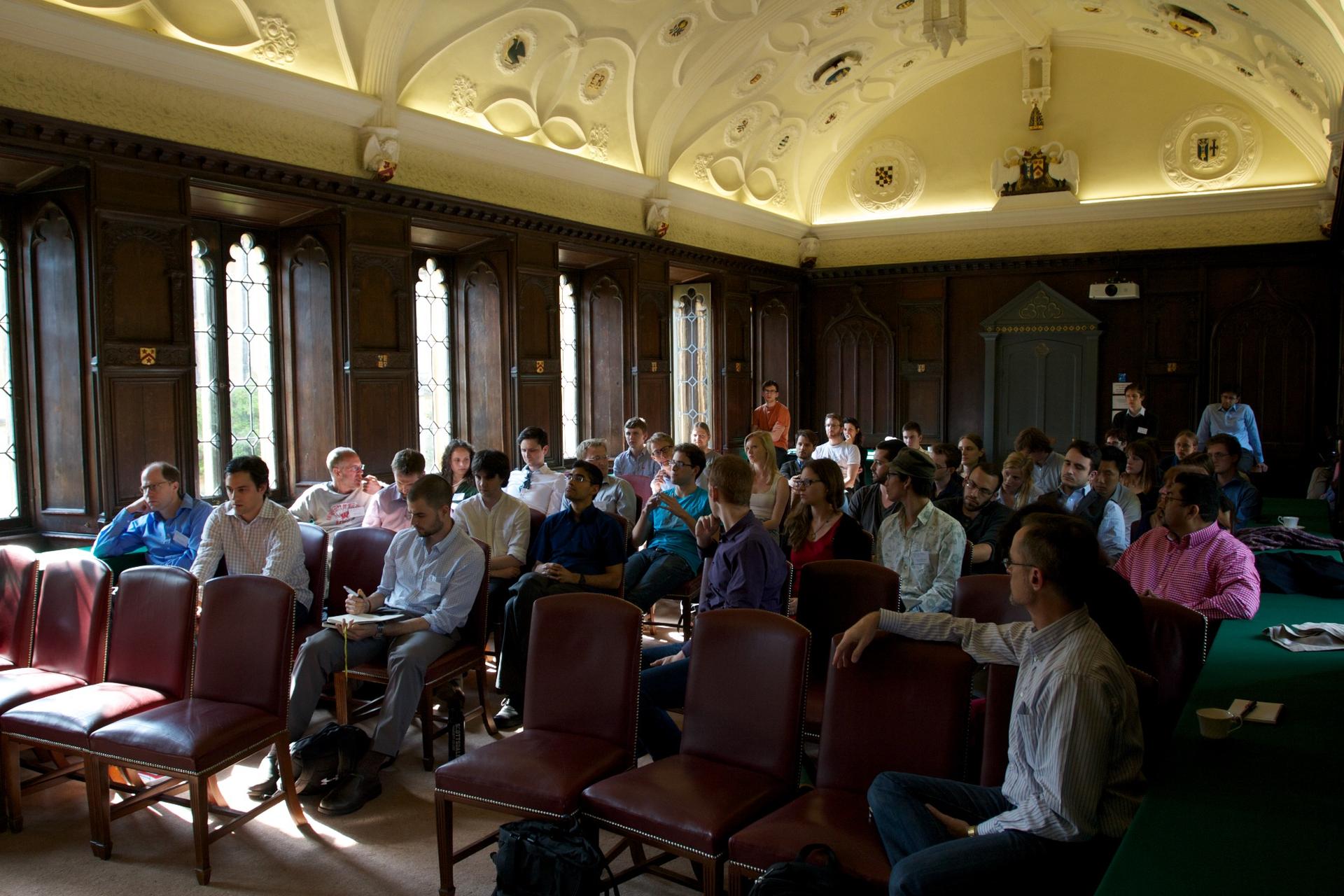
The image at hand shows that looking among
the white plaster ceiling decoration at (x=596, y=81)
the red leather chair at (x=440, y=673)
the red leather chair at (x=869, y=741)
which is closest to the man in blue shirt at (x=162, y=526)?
the red leather chair at (x=440, y=673)

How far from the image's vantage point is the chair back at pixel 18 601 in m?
4.35

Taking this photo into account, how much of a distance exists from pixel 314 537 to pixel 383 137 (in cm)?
374

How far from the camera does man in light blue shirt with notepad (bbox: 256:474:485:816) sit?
412 cm

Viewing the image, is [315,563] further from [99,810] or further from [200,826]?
[200,826]

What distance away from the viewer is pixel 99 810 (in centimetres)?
360

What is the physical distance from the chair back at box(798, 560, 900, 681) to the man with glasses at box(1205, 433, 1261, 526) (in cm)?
349

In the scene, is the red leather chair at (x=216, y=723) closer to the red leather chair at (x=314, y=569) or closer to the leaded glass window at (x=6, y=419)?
the red leather chair at (x=314, y=569)

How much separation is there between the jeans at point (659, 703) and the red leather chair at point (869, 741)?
58 centimetres

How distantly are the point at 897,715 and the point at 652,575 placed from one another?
3015 mm

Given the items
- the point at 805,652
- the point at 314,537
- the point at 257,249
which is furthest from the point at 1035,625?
the point at 257,249

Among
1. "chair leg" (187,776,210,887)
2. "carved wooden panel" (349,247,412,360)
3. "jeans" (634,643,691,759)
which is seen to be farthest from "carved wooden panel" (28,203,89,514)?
"jeans" (634,643,691,759)

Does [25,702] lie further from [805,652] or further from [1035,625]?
[1035,625]

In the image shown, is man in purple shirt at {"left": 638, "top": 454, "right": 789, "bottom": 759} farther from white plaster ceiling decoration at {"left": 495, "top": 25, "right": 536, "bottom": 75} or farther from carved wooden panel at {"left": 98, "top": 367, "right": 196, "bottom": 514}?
white plaster ceiling decoration at {"left": 495, "top": 25, "right": 536, "bottom": 75}

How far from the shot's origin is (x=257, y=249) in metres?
7.36
